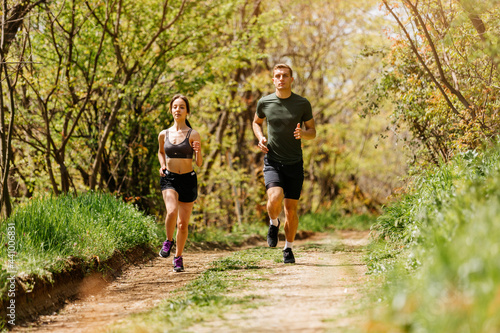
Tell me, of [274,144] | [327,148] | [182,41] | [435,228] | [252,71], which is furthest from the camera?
[327,148]

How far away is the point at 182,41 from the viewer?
12.4 m

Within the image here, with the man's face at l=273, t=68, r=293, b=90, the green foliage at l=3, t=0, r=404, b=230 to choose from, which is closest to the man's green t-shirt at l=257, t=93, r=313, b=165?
the man's face at l=273, t=68, r=293, b=90

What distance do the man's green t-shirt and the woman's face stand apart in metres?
1.04

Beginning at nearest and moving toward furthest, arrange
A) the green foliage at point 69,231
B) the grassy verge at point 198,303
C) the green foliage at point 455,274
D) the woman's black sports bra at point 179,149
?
the green foliage at point 455,274, the grassy verge at point 198,303, the green foliage at point 69,231, the woman's black sports bra at point 179,149

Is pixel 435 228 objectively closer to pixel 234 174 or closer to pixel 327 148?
pixel 234 174

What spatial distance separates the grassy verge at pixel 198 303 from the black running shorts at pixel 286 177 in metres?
1.02

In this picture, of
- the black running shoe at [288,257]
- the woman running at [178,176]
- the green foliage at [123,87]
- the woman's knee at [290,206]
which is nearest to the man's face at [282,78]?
the woman running at [178,176]

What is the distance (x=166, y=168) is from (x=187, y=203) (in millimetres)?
512

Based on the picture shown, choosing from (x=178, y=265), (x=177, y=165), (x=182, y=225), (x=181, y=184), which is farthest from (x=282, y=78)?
(x=178, y=265)

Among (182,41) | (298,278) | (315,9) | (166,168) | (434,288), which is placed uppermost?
(315,9)

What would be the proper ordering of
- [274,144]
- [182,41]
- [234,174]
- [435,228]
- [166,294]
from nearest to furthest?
[435,228], [166,294], [274,144], [182,41], [234,174]

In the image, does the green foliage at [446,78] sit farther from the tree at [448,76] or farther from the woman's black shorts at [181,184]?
the woman's black shorts at [181,184]

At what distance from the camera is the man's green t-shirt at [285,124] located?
22.0ft

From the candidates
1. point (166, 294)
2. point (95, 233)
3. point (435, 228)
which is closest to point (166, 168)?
point (95, 233)
